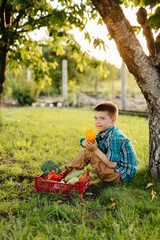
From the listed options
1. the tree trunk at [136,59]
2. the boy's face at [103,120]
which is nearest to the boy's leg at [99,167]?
the boy's face at [103,120]

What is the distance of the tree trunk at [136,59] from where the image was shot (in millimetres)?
2777

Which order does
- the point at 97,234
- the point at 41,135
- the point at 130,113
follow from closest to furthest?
the point at 97,234, the point at 41,135, the point at 130,113

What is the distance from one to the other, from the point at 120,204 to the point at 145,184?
2.18ft

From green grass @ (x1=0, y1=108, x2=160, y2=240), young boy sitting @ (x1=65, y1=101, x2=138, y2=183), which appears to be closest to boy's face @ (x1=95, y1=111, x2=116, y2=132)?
young boy sitting @ (x1=65, y1=101, x2=138, y2=183)

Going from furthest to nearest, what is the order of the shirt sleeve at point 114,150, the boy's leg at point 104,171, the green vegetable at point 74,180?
the boy's leg at point 104,171 → the shirt sleeve at point 114,150 → the green vegetable at point 74,180

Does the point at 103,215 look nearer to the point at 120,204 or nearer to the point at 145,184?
the point at 120,204

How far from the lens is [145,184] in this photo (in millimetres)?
2803

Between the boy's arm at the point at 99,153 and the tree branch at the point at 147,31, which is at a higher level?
the tree branch at the point at 147,31

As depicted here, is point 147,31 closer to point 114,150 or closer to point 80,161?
point 114,150

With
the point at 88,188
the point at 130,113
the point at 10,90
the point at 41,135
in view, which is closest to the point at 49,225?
the point at 88,188

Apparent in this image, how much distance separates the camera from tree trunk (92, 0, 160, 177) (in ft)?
9.11

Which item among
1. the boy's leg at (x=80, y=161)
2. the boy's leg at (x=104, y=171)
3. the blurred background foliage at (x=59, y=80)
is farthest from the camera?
the blurred background foliage at (x=59, y=80)

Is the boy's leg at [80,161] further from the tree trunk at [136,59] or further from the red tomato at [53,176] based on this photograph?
the tree trunk at [136,59]

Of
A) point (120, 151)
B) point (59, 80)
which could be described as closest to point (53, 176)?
point (120, 151)
